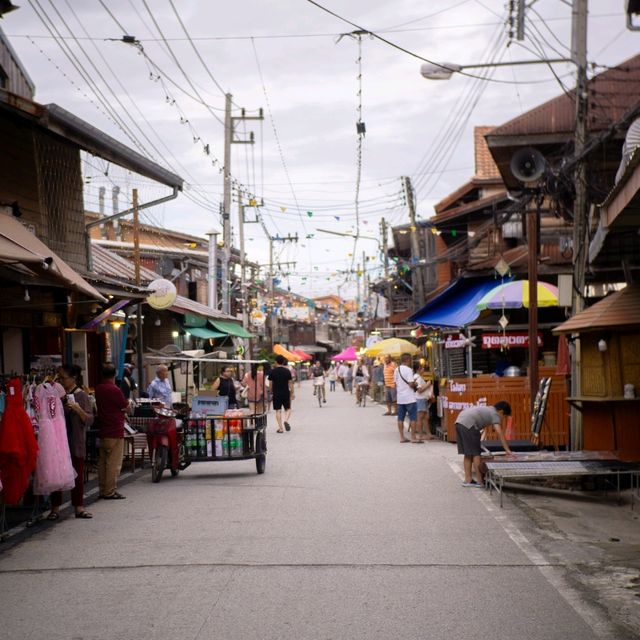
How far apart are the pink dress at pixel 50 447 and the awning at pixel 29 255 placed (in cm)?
130

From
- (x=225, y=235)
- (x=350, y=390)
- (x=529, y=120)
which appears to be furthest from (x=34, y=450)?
(x=350, y=390)

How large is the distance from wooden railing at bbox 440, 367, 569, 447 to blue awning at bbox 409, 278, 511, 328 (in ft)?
9.48

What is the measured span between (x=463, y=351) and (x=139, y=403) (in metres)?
11.8

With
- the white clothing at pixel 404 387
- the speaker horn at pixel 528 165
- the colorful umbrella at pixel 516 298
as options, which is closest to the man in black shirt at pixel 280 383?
the white clothing at pixel 404 387

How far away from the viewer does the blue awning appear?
2320 cm

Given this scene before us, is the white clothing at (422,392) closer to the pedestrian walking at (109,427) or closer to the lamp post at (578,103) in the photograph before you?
the lamp post at (578,103)

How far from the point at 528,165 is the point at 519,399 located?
15.1 feet

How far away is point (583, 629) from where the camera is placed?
620 centimetres

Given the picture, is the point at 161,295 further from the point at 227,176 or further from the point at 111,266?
the point at 227,176

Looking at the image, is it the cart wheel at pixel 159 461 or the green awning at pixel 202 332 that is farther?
the green awning at pixel 202 332

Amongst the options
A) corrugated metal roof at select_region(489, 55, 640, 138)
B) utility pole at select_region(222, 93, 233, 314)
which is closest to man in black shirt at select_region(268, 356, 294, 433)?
corrugated metal roof at select_region(489, 55, 640, 138)

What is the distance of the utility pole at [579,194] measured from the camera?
51.8 feet

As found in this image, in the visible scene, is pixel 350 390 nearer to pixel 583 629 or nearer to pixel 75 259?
pixel 75 259

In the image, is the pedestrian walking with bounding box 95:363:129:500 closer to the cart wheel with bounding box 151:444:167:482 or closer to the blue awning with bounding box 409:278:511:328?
the cart wheel with bounding box 151:444:167:482
